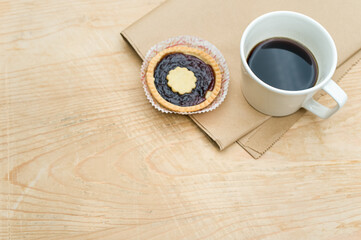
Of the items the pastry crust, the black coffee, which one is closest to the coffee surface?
the pastry crust

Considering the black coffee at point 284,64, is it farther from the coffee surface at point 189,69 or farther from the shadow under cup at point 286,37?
Result: the coffee surface at point 189,69

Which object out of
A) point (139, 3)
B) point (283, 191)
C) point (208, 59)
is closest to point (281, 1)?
point (208, 59)

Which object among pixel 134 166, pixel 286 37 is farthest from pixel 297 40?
pixel 134 166

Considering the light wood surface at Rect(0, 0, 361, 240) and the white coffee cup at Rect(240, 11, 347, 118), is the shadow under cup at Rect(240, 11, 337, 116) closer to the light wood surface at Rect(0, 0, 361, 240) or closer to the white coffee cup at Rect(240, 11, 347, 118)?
the white coffee cup at Rect(240, 11, 347, 118)

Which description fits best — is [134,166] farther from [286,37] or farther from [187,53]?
[286,37]

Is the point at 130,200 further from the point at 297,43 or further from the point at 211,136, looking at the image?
the point at 297,43

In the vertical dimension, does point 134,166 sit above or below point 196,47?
below
